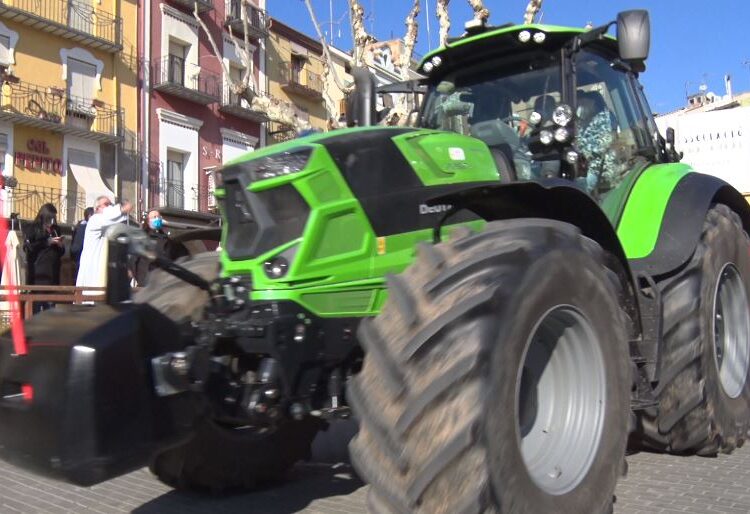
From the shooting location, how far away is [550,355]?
316cm

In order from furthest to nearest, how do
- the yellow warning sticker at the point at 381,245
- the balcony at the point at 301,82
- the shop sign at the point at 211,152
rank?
the balcony at the point at 301,82, the shop sign at the point at 211,152, the yellow warning sticker at the point at 381,245

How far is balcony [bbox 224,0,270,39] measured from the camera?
28969 millimetres

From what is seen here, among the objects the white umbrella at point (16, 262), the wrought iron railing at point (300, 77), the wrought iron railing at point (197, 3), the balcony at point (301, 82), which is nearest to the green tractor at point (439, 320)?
the white umbrella at point (16, 262)

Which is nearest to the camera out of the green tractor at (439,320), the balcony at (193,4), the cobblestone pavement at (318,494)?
the green tractor at (439,320)

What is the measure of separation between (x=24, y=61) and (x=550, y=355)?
23.1m

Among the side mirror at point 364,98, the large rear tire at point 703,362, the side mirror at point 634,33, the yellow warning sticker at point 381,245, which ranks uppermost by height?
the side mirror at point 634,33

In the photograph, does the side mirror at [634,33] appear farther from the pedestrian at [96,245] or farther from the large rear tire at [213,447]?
the pedestrian at [96,245]

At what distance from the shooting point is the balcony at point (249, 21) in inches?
1141

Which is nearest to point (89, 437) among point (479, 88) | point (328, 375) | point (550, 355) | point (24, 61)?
point (328, 375)

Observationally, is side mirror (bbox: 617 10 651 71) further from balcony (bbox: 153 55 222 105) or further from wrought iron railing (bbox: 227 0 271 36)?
wrought iron railing (bbox: 227 0 271 36)

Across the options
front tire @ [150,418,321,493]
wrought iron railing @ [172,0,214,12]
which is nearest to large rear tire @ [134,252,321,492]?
front tire @ [150,418,321,493]

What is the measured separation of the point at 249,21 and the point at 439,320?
29.0 meters

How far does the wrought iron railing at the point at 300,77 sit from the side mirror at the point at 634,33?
28635 mm

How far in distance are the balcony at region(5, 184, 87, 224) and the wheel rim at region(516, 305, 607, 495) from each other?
20954 mm
